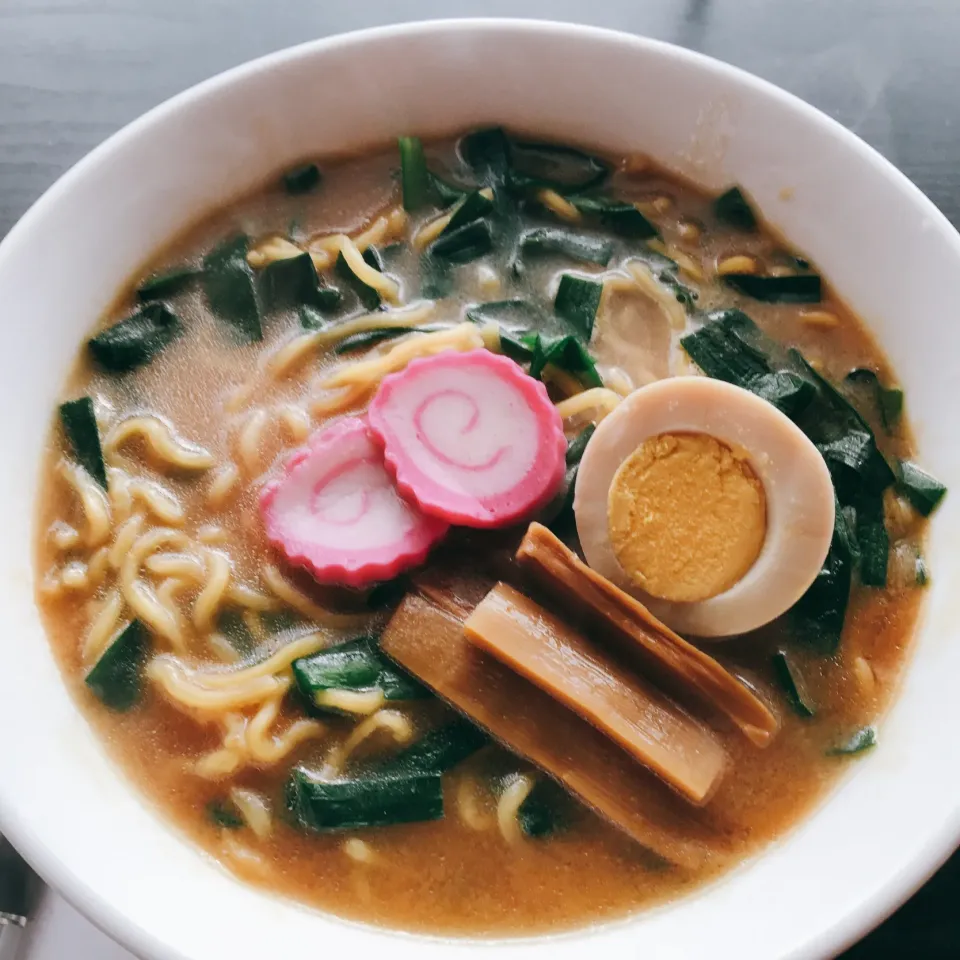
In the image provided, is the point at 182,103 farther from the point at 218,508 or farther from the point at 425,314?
the point at 218,508

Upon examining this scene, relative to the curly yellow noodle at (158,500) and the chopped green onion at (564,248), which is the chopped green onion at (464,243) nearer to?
the chopped green onion at (564,248)

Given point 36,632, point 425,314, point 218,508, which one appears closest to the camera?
point 36,632

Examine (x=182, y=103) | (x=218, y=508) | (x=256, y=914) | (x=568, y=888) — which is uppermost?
(x=182, y=103)

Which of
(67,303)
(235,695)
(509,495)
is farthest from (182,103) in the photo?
(235,695)

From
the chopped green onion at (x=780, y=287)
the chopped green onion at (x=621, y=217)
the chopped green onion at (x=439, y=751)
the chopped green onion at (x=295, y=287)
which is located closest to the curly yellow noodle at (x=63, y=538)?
the chopped green onion at (x=295, y=287)

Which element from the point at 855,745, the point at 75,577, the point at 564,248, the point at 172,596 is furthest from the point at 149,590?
the point at 855,745

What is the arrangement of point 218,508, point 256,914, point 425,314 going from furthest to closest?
point 425,314 → point 218,508 → point 256,914
